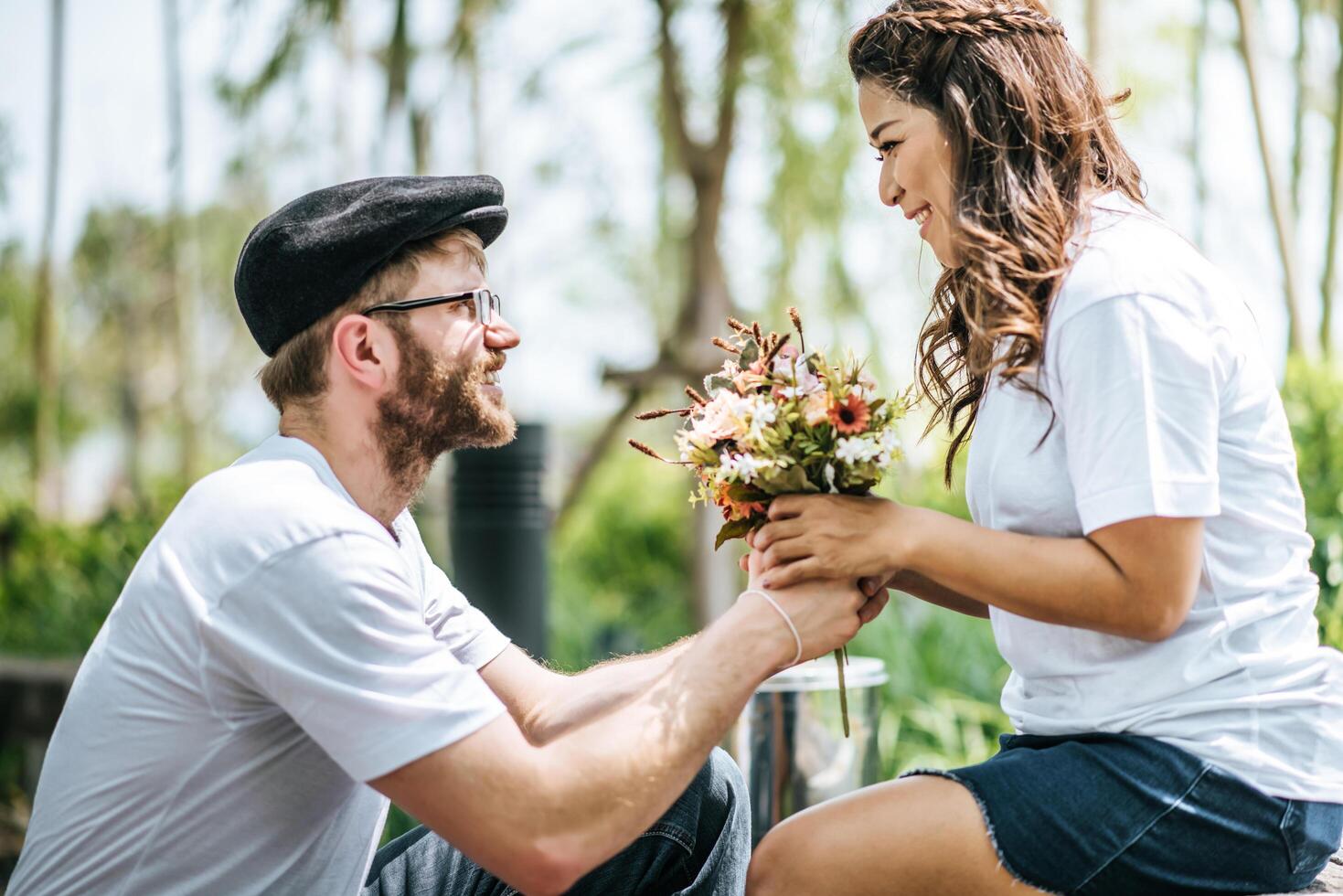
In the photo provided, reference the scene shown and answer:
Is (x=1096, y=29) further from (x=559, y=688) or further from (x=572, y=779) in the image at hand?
(x=572, y=779)

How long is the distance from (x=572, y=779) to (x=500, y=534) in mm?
4153

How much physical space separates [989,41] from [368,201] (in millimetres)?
1183

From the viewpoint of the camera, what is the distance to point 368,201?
2.39 m

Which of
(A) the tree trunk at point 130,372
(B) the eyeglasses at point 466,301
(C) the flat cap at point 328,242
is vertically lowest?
(A) the tree trunk at point 130,372

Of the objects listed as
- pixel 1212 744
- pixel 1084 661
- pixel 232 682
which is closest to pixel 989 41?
pixel 1084 661

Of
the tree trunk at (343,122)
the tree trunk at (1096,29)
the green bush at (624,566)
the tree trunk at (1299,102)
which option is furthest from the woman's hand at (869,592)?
the tree trunk at (343,122)

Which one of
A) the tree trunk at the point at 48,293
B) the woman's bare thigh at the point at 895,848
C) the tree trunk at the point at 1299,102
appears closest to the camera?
the woman's bare thigh at the point at 895,848

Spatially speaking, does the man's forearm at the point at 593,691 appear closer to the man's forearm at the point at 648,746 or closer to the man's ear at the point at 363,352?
the man's forearm at the point at 648,746

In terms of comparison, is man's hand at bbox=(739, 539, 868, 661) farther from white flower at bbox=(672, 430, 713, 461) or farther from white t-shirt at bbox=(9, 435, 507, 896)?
white t-shirt at bbox=(9, 435, 507, 896)

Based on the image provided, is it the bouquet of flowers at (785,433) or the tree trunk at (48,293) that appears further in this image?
the tree trunk at (48,293)

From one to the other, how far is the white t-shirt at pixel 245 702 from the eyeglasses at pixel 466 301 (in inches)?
13.3

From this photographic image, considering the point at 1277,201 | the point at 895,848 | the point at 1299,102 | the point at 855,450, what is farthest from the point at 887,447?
the point at 1299,102

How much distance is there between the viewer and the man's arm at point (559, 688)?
8.66 ft

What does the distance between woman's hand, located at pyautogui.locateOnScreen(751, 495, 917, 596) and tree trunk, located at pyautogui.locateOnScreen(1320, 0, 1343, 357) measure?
6.59 meters
